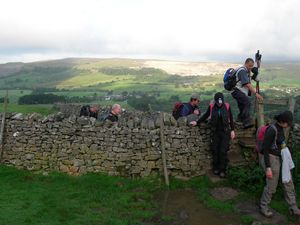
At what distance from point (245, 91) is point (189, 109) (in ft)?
6.54

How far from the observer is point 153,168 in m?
11.7

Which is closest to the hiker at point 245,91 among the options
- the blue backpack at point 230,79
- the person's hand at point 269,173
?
the blue backpack at point 230,79

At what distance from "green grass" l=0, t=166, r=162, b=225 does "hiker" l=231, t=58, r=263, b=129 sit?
3678mm

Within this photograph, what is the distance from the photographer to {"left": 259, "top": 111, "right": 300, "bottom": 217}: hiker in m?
8.30

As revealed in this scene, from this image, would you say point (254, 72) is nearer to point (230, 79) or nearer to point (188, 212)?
point (230, 79)

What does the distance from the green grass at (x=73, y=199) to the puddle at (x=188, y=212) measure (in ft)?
1.43

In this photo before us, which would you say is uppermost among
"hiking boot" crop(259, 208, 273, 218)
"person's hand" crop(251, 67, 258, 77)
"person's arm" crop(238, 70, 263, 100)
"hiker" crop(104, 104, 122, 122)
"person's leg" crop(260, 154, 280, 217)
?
"person's hand" crop(251, 67, 258, 77)

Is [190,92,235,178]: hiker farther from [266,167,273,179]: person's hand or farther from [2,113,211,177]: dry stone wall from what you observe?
[266,167,273,179]: person's hand

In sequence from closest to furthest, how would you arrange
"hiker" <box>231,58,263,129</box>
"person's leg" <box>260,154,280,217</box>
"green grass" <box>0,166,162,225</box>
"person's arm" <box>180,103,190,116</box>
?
"person's leg" <box>260,154,280,217</box> < "green grass" <box>0,166,162,225</box> < "hiker" <box>231,58,263,129</box> < "person's arm" <box>180,103,190,116</box>

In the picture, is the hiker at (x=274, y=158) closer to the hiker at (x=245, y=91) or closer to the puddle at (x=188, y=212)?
the puddle at (x=188, y=212)

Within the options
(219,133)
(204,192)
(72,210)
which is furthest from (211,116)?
(72,210)

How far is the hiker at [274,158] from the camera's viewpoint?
830 cm

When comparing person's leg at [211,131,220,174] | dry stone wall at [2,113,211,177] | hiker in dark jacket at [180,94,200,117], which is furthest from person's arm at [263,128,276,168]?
hiker in dark jacket at [180,94,200,117]

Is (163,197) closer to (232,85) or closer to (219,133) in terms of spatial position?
(219,133)
